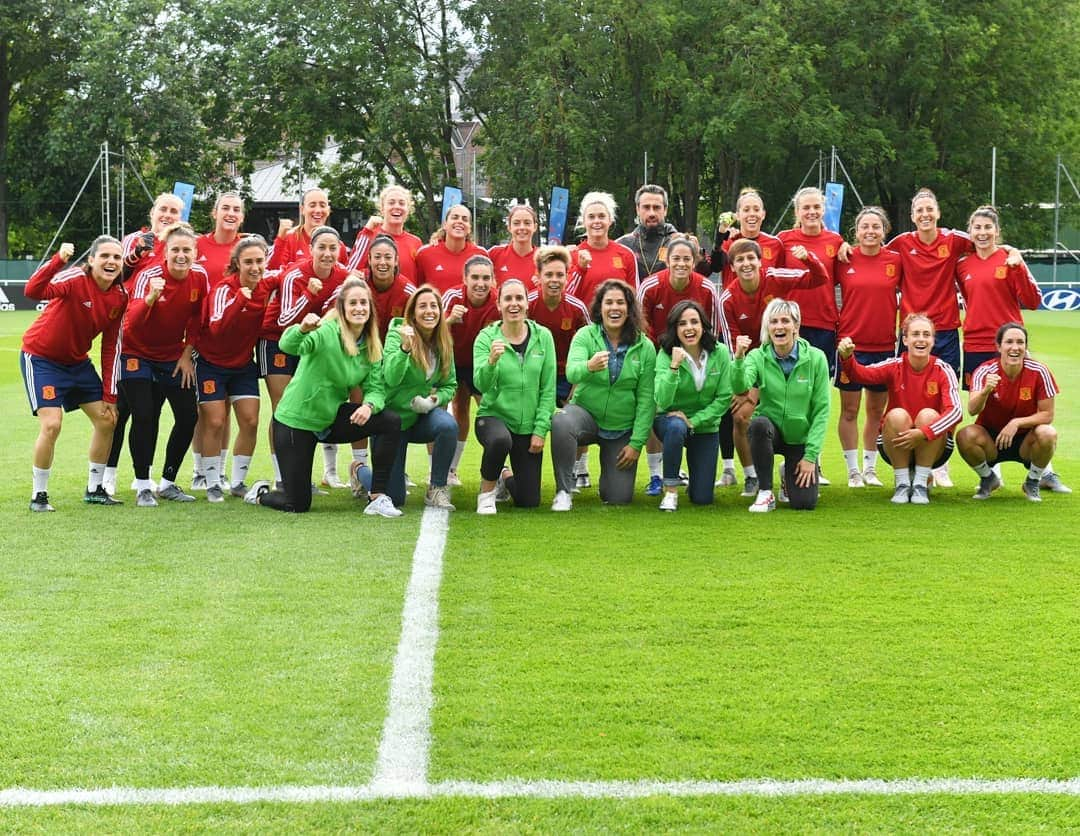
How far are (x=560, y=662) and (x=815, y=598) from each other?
1.48 meters

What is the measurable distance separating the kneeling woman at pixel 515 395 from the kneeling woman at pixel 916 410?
1.88m

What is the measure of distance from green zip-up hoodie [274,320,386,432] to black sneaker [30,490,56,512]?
1448 mm

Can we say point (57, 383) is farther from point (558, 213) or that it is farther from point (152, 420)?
point (558, 213)


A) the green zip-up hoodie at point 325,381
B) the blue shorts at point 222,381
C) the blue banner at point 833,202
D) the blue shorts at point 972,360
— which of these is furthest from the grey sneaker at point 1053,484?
the blue banner at point 833,202

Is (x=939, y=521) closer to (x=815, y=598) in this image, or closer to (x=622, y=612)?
(x=815, y=598)

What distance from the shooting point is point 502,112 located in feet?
145

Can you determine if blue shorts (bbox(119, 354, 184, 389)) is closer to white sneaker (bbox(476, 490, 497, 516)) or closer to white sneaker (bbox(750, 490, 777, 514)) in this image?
white sneaker (bbox(476, 490, 497, 516))

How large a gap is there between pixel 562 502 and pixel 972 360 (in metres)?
3.06

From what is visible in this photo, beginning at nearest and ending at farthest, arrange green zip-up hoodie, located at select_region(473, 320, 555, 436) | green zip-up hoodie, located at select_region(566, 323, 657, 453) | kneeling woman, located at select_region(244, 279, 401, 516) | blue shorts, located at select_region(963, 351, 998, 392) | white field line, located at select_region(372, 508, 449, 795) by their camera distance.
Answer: white field line, located at select_region(372, 508, 449, 795), kneeling woman, located at select_region(244, 279, 401, 516), green zip-up hoodie, located at select_region(473, 320, 555, 436), green zip-up hoodie, located at select_region(566, 323, 657, 453), blue shorts, located at select_region(963, 351, 998, 392)

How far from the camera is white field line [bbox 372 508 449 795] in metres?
3.73

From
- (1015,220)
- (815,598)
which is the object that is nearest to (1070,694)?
(815,598)

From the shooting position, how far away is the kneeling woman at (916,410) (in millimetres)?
8359

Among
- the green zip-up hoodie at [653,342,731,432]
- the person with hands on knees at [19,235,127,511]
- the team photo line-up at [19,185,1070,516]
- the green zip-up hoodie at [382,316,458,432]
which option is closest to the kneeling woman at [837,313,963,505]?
the team photo line-up at [19,185,1070,516]

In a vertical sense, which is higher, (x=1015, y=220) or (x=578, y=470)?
(x=1015, y=220)
